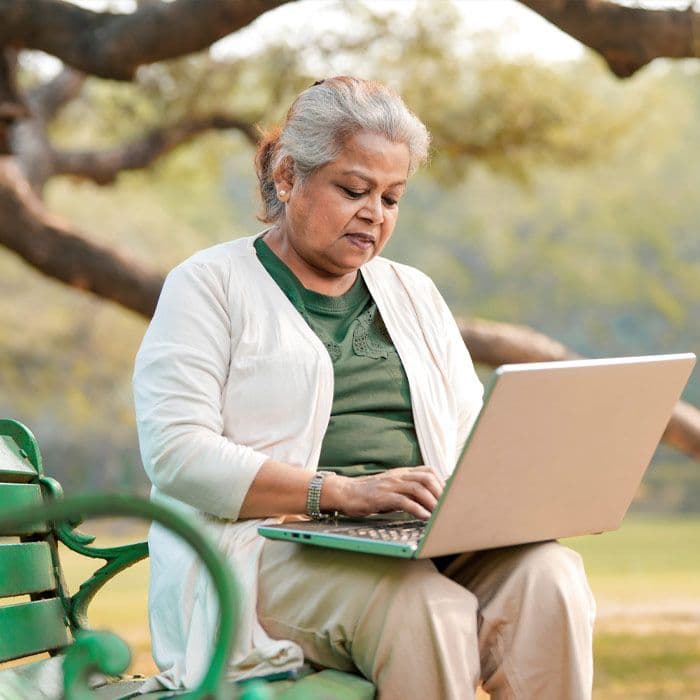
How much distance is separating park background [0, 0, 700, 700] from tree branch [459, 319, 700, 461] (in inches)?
47.3

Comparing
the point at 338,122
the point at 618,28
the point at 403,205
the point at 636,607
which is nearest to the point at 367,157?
the point at 338,122

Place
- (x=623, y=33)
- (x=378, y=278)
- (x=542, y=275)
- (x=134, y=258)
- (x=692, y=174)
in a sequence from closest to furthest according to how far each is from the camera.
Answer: (x=378, y=278), (x=623, y=33), (x=134, y=258), (x=542, y=275), (x=692, y=174)

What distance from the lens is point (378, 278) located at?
7.98ft

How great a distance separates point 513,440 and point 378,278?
0.73 m

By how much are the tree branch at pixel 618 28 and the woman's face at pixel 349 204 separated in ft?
8.48

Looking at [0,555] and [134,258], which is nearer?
[0,555]

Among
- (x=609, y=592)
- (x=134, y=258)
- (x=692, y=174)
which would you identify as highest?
(x=134, y=258)

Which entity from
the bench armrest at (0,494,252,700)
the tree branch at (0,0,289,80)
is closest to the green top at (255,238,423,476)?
the bench armrest at (0,494,252,700)

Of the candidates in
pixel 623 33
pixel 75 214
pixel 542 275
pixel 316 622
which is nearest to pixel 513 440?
pixel 316 622

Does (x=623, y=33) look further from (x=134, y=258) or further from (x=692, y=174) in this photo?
(x=692, y=174)

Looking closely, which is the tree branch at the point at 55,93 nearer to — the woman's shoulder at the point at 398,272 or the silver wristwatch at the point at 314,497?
the woman's shoulder at the point at 398,272

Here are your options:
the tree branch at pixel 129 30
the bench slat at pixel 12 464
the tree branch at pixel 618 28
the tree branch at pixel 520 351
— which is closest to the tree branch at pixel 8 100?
the tree branch at pixel 129 30

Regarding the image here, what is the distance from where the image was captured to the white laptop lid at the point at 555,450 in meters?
1.71

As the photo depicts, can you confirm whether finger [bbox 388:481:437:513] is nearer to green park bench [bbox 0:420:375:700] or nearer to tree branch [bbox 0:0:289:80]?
green park bench [bbox 0:420:375:700]
